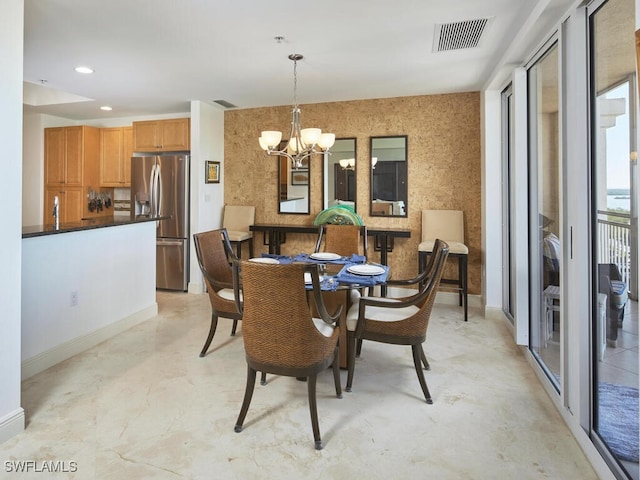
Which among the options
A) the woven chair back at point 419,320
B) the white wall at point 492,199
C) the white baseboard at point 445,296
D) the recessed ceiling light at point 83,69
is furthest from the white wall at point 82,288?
the white wall at point 492,199

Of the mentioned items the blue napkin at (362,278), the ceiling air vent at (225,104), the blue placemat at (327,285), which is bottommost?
the blue placemat at (327,285)

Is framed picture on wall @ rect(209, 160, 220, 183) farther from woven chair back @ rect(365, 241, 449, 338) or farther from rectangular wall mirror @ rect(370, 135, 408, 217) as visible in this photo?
woven chair back @ rect(365, 241, 449, 338)

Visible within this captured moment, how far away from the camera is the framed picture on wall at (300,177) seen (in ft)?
16.7

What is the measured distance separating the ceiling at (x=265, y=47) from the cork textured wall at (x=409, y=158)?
0.22m

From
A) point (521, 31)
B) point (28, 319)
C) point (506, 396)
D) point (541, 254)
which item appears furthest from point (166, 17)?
point (506, 396)

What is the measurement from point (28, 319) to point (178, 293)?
8.13ft

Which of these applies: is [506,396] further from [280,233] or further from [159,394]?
[280,233]

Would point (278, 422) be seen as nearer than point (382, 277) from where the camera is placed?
Yes

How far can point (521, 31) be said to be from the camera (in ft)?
8.68

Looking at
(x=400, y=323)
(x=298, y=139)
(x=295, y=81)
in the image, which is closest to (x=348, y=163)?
(x=295, y=81)

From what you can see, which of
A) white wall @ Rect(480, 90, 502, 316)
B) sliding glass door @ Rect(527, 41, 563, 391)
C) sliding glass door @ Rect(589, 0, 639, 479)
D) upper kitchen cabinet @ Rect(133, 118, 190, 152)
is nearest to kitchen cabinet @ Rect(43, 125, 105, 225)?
upper kitchen cabinet @ Rect(133, 118, 190, 152)

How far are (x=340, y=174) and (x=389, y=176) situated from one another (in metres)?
0.63

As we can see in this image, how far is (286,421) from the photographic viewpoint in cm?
212

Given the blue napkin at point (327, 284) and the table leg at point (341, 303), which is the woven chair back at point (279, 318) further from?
the table leg at point (341, 303)
